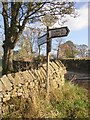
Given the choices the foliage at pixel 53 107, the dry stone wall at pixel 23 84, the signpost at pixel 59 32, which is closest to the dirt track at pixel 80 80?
the foliage at pixel 53 107

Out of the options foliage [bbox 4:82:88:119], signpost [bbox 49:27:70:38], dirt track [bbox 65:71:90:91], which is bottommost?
dirt track [bbox 65:71:90:91]

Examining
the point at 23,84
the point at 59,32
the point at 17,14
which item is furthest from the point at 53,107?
the point at 17,14

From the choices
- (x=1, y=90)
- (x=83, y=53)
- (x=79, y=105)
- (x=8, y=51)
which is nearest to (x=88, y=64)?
(x=8, y=51)

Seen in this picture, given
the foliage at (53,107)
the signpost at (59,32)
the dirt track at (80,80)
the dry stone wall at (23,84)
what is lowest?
the dirt track at (80,80)

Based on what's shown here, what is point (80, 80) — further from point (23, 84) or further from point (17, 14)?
point (23, 84)

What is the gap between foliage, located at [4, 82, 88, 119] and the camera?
21.0ft

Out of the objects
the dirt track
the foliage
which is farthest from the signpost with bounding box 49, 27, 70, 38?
the dirt track

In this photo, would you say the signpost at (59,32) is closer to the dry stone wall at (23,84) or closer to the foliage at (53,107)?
the dry stone wall at (23,84)

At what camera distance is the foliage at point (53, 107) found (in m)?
6.41

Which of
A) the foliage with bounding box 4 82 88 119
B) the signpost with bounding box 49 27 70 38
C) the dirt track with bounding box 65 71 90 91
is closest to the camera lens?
the foliage with bounding box 4 82 88 119

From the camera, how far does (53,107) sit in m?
7.21

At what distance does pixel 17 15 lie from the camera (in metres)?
15.4

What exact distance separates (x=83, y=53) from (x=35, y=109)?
68420 mm

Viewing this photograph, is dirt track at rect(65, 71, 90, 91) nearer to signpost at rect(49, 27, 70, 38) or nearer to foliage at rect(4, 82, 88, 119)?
foliage at rect(4, 82, 88, 119)
